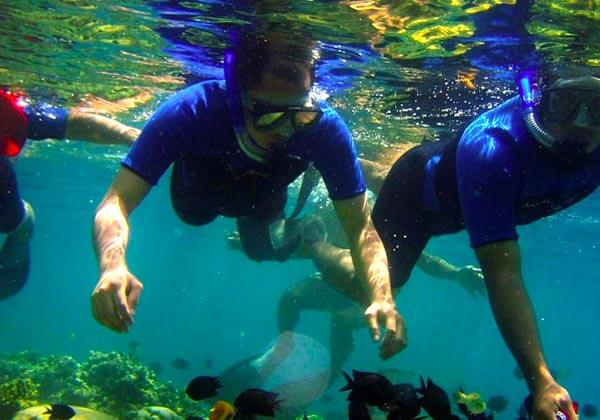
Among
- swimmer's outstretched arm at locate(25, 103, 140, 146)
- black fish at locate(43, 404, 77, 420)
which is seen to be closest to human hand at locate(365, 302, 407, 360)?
black fish at locate(43, 404, 77, 420)

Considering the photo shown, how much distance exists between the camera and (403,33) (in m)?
8.89

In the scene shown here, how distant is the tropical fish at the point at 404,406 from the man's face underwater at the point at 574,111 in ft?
9.34

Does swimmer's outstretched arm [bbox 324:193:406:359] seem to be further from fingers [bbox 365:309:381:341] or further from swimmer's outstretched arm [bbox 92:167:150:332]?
swimmer's outstretched arm [bbox 92:167:150:332]

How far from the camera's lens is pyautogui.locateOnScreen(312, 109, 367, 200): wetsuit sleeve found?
19.3 ft

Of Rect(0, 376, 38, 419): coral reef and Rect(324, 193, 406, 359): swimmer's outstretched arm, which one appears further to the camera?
Rect(0, 376, 38, 419): coral reef

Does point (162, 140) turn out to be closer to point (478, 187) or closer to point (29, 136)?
point (478, 187)

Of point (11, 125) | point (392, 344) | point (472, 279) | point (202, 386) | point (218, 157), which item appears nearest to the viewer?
point (392, 344)

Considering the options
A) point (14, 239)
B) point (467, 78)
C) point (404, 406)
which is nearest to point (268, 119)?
point (404, 406)

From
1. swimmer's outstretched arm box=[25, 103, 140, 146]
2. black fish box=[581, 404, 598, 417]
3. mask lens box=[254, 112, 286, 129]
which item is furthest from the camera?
black fish box=[581, 404, 598, 417]

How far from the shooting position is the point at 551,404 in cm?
355

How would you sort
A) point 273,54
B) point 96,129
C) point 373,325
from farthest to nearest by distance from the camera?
point 273,54 → point 96,129 → point 373,325

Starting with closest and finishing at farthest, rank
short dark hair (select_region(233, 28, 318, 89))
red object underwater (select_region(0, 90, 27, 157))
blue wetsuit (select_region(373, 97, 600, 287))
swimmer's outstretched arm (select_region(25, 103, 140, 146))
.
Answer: blue wetsuit (select_region(373, 97, 600, 287)) → short dark hair (select_region(233, 28, 318, 89)) → red object underwater (select_region(0, 90, 27, 157)) → swimmer's outstretched arm (select_region(25, 103, 140, 146))

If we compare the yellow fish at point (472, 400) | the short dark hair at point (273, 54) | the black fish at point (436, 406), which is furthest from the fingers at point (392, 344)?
the short dark hair at point (273, 54)

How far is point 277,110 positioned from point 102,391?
1050 centimetres
